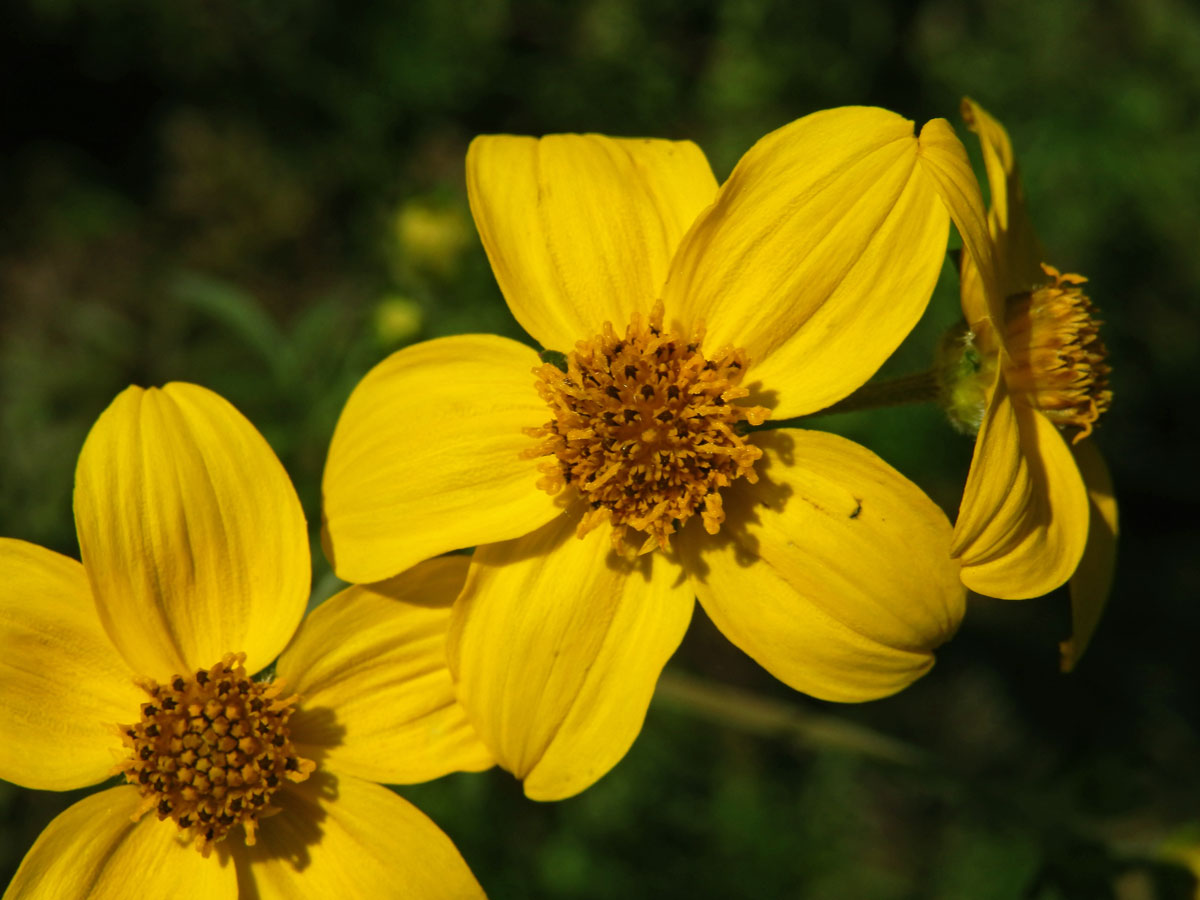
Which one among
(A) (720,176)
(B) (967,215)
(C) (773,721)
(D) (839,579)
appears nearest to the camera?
(B) (967,215)

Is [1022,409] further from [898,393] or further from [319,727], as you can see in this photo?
[319,727]

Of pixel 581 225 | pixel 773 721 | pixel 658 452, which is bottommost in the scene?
pixel 773 721

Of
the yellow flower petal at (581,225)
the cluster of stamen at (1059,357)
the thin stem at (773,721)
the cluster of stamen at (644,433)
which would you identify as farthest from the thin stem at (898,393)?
the thin stem at (773,721)

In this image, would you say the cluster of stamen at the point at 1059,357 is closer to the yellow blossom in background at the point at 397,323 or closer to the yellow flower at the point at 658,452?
the yellow flower at the point at 658,452

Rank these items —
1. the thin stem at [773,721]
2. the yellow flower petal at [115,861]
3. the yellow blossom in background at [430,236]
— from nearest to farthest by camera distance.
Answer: the yellow flower petal at [115,861]
the thin stem at [773,721]
the yellow blossom in background at [430,236]

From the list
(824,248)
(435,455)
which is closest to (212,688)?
(435,455)

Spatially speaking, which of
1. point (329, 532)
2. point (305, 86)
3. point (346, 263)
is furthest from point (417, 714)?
point (305, 86)

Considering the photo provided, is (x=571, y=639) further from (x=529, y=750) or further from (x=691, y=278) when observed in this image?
(x=691, y=278)
